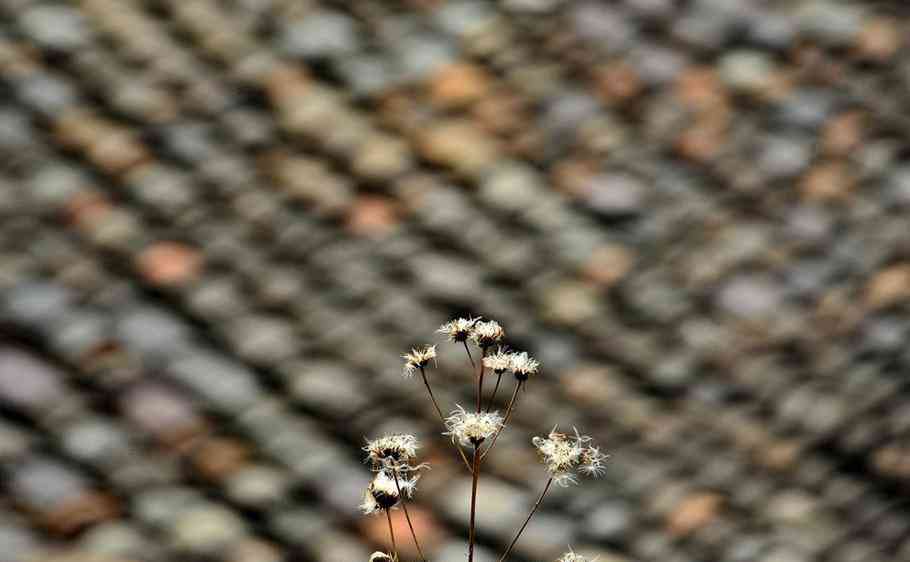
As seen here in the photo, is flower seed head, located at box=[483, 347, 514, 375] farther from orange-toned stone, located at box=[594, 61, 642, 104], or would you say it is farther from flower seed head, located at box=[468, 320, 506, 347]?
orange-toned stone, located at box=[594, 61, 642, 104]

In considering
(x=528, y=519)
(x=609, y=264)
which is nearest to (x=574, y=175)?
(x=609, y=264)

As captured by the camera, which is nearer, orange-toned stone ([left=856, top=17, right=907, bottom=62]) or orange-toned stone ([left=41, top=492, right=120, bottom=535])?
orange-toned stone ([left=41, top=492, right=120, bottom=535])

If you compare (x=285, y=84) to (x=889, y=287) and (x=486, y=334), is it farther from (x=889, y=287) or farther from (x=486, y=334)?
(x=889, y=287)

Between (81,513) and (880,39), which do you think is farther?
(880,39)

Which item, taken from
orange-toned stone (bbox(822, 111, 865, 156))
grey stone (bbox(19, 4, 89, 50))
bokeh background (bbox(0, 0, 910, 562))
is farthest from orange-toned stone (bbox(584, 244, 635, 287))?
grey stone (bbox(19, 4, 89, 50))

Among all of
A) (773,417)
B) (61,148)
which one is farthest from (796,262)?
(61,148)

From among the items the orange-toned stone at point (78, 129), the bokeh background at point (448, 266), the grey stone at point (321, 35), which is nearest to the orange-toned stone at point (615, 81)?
the bokeh background at point (448, 266)

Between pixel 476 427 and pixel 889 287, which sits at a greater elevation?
pixel 889 287

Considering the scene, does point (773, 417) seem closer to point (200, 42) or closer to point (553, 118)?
point (553, 118)
